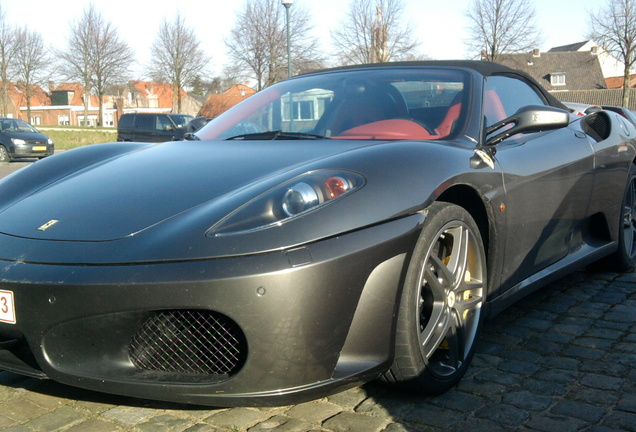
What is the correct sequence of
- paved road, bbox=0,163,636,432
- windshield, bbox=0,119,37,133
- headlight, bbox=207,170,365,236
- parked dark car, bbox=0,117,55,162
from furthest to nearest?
windshield, bbox=0,119,37,133, parked dark car, bbox=0,117,55,162, paved road, bbox=0,163,636,432, headlight, bbox=207,170,365,236

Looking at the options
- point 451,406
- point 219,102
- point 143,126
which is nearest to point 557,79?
point 219,102

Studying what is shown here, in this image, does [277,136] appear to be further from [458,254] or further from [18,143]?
[18,143]

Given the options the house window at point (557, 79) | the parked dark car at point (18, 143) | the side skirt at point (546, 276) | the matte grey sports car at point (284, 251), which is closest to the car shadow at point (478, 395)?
the matte grey sports car at point (284, 251)

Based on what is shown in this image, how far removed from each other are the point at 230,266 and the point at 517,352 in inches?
65.7

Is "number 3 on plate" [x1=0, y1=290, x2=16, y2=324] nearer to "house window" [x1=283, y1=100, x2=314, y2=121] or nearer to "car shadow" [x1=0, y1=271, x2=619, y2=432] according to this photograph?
"car shadow" [x1=0, y1=271, x2=619, y2=432]

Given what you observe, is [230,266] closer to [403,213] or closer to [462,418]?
[403,213]

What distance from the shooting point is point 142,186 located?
259 centimetres

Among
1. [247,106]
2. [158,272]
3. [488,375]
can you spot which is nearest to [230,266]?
[158,272]

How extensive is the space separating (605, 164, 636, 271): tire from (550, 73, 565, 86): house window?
6823cm

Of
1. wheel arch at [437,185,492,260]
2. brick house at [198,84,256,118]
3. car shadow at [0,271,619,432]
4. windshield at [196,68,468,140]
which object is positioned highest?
brick house at [198,84,256,118]

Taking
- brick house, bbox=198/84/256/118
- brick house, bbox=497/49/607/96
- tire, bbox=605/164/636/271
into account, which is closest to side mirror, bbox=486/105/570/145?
tire, bbox=605/164/636/271

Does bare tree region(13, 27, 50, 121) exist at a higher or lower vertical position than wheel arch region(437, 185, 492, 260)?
higher

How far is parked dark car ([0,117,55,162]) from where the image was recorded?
20.6m

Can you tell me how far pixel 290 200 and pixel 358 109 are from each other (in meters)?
1.26
